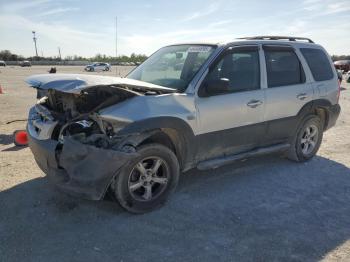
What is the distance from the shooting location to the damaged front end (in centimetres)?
367

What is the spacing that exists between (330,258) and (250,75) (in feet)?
8.63

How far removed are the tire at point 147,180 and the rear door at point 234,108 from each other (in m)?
0.56

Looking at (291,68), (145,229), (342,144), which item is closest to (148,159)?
(145,229)

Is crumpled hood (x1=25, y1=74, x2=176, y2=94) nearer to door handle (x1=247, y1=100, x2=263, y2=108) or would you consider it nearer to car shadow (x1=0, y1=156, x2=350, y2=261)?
door handle (x1=247, y1=100, x2=263, y2=108)

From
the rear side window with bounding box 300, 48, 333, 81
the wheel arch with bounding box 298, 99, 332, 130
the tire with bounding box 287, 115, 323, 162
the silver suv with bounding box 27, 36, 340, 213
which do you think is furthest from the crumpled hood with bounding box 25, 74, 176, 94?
the rear side window with bounding box 300, 48, 333, 81

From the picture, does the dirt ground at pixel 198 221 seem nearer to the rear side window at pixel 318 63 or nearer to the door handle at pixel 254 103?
the door handle at pixel 254 103

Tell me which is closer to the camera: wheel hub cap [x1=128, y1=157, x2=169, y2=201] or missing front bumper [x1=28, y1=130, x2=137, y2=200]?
missing front bumper [x1=28, y1=130, x2=137, y2=200]

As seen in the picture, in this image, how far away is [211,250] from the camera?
3.46 m

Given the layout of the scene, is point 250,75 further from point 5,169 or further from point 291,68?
point 5,169

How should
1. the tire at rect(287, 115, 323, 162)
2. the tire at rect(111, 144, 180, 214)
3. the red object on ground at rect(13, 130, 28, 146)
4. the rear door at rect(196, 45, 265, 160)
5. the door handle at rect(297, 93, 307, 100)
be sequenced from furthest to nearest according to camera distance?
the red object on ground at rect(13, 130, 28, 146) < the tire at rect(287, 115, 323, 162) < the door handle at rect(297, 93, 307, 100) < the rear door at rect(196, 45, 265, 160) < the tire at rect(111, 144, 180, 214)

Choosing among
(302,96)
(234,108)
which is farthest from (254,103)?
(302,96)

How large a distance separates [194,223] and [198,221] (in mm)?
66

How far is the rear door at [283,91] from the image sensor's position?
531cm

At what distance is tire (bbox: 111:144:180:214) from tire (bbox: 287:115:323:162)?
2.58m
